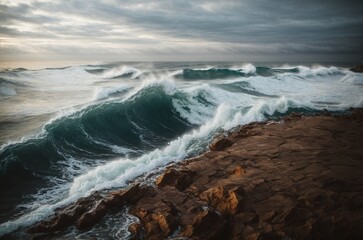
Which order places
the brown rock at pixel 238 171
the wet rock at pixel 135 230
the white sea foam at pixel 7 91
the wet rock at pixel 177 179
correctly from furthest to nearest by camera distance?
the white sea foam at pixel 7 91 → the brown rock at pixel 238 171 → the wet rock at pixel 177 179 → the wet rock at pixel 135 230

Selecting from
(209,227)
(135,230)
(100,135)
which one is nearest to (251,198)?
(209,227)

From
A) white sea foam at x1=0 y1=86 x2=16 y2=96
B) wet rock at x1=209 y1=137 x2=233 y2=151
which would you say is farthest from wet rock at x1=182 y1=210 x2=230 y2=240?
white sea foam at x1=0 y1=86 x2=16 y2=96

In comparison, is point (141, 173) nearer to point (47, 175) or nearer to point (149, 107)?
point (47, 175)

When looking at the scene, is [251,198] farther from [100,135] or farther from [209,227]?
[100,135]

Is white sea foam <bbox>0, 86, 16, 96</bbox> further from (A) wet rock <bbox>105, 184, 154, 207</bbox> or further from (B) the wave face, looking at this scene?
(A) wet rock <bbox>105, 184, 154, 207</bbox>

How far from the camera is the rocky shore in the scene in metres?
4.87

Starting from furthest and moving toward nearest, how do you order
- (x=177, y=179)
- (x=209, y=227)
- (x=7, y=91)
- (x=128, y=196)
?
(x=7, y=91), (x=177, y=179), (x=128, y=196), (x=209, y=227)

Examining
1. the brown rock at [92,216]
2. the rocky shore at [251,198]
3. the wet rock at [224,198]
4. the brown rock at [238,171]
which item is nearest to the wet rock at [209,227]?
the rocky shore at [251,198]

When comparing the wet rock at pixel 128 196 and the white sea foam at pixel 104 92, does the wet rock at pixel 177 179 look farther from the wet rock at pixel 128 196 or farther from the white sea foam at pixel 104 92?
the white sea foam at pixel 104 92

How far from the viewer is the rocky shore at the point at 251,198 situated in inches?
192

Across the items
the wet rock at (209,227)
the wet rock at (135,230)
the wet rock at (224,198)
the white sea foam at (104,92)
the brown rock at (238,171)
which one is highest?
the white sea foam at (104,92)

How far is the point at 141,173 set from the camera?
26.2 ft

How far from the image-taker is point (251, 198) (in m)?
5.69

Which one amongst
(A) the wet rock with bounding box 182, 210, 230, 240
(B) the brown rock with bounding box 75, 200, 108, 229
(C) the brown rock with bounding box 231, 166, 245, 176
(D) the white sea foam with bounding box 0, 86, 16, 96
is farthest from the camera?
(D) the white sea foam with bounding box 0, 86, 16, 96
